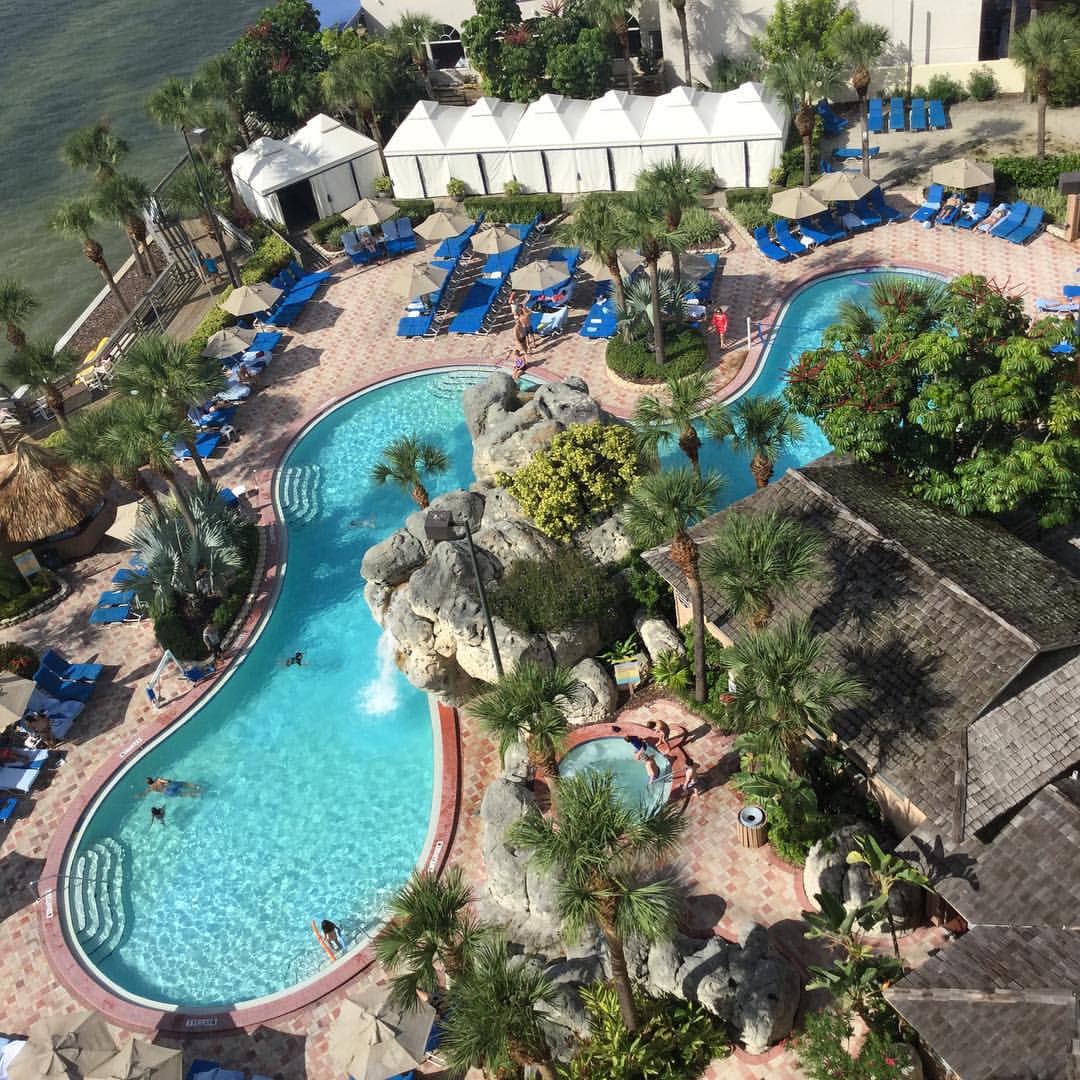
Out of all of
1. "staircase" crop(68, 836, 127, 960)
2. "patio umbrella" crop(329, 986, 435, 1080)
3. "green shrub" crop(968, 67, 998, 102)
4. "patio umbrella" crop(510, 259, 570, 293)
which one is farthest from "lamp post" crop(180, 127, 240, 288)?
"green shrub" crop(968, 67, 998, 102)

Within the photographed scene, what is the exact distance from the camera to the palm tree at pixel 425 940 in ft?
58.9

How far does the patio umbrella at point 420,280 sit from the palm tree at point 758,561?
79.2 ft

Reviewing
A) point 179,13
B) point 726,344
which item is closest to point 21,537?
point 726,344

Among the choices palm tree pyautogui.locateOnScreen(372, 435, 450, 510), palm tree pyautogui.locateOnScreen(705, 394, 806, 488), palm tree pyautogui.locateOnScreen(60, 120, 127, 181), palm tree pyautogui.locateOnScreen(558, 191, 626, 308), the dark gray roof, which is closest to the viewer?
the dark gray roof

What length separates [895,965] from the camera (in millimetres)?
18969

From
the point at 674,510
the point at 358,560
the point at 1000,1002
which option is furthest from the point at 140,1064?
the point at 358,560

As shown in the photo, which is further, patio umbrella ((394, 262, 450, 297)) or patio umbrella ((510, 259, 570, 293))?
patio umbrella ((394, 262, 450, 297))

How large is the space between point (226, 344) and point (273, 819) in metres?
22.2

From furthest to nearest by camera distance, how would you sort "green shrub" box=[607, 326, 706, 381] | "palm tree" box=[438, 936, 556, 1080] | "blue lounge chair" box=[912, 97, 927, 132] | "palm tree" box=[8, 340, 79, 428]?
"blue lounge chair" box=[912, 97, 927, 132] → "green shrub" box=[607, 326, 706, 381] → "palm tree" box=[8, 340, 79, 428] → "palm tree" box=[438, 936, 556, 1080]

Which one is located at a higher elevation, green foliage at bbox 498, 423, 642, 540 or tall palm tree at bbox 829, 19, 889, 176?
tall palm tree at bbox 829, 19, 889, 176

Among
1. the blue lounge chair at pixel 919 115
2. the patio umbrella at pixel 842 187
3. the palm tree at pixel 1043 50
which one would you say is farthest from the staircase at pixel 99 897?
the blue lounge chair at pixel 919 115

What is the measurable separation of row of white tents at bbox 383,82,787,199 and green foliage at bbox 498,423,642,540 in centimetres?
2418

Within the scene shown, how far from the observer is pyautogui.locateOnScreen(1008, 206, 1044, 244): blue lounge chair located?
41656mm

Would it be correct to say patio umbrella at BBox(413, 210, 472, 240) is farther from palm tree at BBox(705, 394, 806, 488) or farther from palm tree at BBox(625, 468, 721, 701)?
palm tree at BBox(625, 468, 721, 701)
